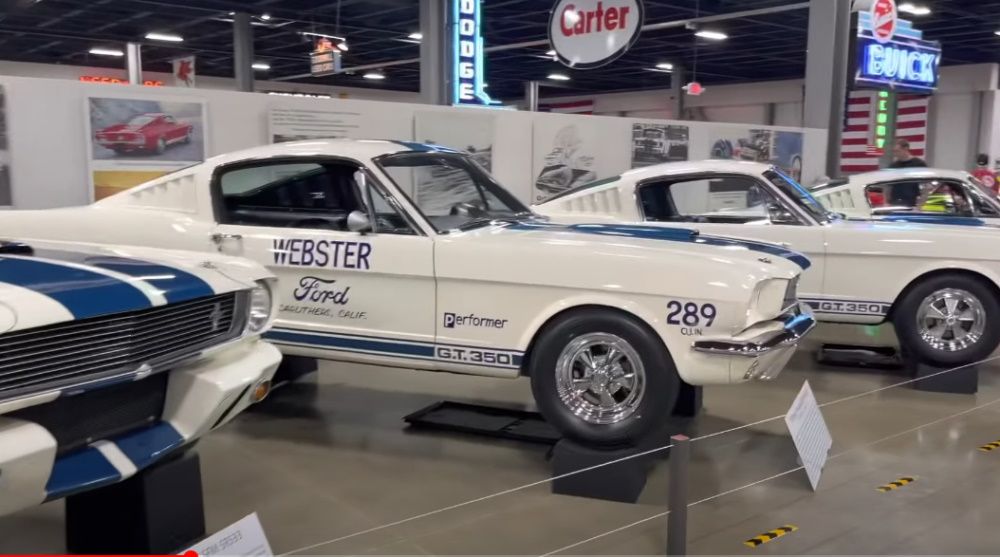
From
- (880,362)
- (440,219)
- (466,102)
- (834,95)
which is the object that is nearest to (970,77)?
(834,95)

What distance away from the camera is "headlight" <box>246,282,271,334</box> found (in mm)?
3496

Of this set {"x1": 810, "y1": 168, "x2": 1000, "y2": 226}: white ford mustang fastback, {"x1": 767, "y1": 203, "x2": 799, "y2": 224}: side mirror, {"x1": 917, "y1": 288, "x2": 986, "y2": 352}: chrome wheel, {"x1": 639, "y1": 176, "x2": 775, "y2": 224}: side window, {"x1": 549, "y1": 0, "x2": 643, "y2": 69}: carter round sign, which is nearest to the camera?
{"x1": 917, "y1": 288, "x2": 986, "y2": 352}: chrome wheel

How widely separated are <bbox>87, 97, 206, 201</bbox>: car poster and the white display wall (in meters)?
0.07

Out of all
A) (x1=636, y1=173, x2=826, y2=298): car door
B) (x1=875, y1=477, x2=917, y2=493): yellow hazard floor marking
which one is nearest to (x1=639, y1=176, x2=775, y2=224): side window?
(x1=636, y1=173, x2=826, y2=298): car door

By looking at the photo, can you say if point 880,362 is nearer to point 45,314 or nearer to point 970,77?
point 45,314

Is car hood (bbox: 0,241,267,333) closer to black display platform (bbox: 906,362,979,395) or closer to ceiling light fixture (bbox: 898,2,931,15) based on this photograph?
black display platform (bbox: 906,362,979,395)

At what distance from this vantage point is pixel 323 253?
15.6ft

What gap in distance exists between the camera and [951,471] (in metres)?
4.50

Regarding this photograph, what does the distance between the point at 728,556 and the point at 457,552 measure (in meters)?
1.09

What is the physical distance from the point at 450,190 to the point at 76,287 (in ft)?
9.48

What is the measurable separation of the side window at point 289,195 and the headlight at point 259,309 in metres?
1.36

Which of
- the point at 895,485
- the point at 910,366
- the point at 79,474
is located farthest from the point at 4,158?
the point at 910,366

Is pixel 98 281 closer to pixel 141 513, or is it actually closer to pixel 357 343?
pixel 141 513

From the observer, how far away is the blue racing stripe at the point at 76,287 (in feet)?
8.39
